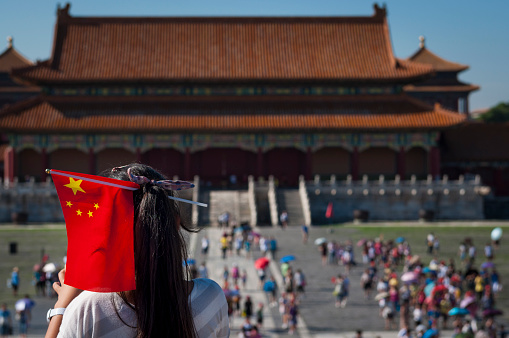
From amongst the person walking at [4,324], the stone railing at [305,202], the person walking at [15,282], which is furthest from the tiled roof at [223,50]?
the person walking at [4,324]

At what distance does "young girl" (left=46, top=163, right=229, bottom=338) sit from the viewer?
3709mm

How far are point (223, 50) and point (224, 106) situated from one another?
224 inches

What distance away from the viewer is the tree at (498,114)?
390ft

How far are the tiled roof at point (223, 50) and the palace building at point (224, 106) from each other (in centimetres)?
11

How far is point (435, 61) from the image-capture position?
89250mm

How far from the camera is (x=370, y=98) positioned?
6419 cm

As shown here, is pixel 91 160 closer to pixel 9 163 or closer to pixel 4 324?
pixel 9 163

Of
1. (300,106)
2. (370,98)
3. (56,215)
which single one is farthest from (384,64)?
(56,215)

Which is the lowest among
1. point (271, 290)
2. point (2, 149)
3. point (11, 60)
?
point (271, 290)

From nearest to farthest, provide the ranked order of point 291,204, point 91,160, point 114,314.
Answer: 1. point 114,314
2. point 291,204
3. point 91,160

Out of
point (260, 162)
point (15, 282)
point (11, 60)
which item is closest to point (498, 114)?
point (260, 162)

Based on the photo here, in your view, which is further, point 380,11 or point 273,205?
point 380,11

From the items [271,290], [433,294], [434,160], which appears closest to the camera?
[433,294]

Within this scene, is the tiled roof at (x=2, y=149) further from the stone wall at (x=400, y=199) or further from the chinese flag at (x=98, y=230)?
the chinese flag at (x=98, y=230)
